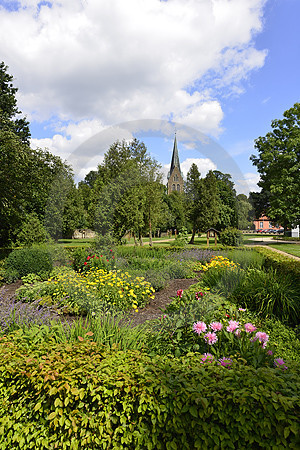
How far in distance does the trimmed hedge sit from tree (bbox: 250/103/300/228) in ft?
80.2

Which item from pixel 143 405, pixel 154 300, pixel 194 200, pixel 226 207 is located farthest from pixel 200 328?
pixel 226 207

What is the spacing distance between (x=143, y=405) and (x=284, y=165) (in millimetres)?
27282

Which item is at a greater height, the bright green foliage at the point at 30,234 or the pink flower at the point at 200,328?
the bright green foliage at the point at 30,234

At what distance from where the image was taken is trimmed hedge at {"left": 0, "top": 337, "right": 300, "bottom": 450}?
72.0 inches

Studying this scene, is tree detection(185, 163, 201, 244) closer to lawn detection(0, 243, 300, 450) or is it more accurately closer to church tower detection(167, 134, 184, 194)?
church tower detection(167, 134, 184, 194)

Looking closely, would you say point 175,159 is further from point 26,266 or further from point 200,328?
point 200,328

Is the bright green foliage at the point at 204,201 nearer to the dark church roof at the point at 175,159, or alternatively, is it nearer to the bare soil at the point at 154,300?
the dark church roof at the point at 175,159

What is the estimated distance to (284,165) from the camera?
2503cm

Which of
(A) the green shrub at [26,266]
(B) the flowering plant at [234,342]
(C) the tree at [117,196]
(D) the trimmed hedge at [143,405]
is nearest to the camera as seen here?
(D) the trimmed hedge at [143,405]

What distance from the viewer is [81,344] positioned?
2.65 metres

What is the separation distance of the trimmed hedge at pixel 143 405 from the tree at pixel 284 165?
80.2 ft

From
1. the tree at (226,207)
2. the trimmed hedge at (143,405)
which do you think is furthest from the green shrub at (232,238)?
the trimmed hedge at (143,405)

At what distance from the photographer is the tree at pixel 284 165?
23953 millimetres

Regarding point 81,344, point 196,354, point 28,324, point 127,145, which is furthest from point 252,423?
point 127,145
